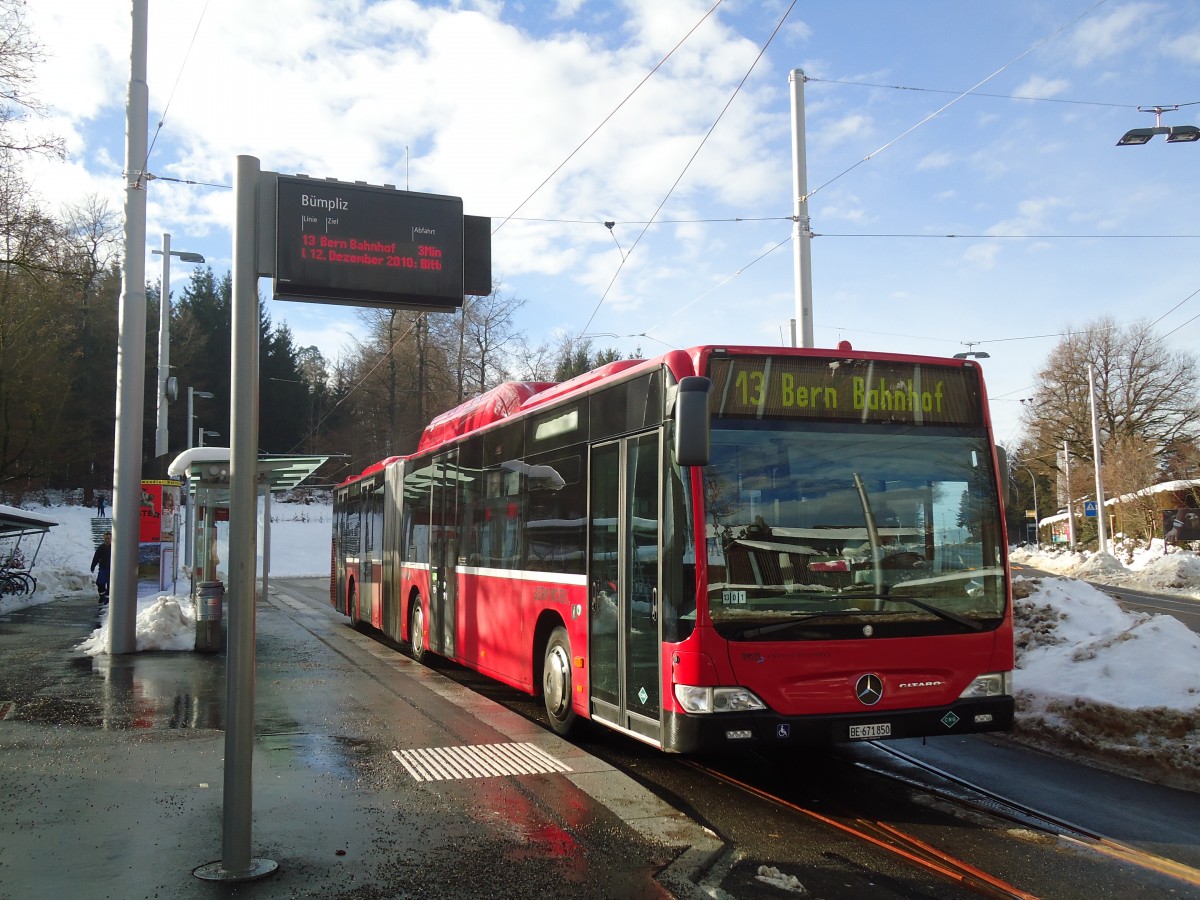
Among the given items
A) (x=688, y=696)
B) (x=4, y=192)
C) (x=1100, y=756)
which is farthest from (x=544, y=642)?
(x=4, y=192)

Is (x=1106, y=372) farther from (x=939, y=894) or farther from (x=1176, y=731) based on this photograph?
(x=939, y=894)

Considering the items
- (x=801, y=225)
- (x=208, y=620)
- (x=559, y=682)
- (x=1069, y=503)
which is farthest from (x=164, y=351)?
(x=1069, y=503)

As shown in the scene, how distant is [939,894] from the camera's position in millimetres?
4805

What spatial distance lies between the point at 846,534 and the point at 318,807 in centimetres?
378

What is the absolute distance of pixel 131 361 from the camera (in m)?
14.4

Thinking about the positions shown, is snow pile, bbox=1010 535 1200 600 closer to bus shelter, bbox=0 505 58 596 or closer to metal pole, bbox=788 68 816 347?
metal pole, bbox=788 68 816 347

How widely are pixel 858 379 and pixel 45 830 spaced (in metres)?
5.78

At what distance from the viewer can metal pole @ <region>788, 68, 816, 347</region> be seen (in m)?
13.7

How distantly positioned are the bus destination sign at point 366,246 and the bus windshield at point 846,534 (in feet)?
7.32

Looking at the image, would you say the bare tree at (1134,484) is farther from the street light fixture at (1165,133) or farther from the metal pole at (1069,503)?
the street light fixture at (1165,133)

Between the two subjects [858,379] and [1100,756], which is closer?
[858,379]

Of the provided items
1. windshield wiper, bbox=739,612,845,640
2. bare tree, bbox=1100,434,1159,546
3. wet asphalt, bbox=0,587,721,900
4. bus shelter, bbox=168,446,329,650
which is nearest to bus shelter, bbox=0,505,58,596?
bus shelter, bbox=168,446,329,650

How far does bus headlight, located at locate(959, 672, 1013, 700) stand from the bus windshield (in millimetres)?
349

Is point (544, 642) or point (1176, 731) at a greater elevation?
point (544, 642)
